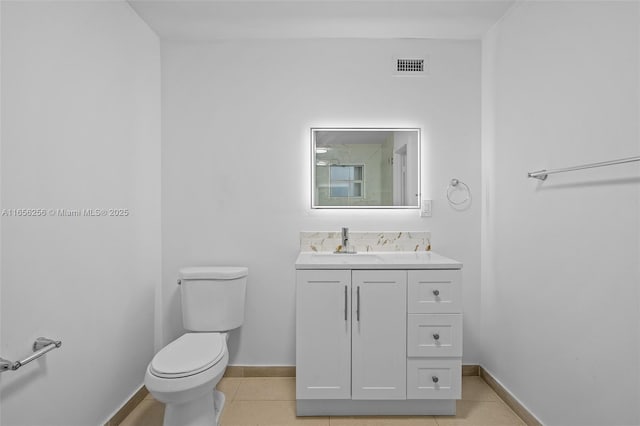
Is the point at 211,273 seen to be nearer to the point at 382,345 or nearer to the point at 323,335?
the point at 323,335

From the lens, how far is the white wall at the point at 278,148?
7.16 feet

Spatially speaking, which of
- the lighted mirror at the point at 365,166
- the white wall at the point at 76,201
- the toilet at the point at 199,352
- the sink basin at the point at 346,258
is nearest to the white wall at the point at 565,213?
the lighted mirror at the point at 365,166

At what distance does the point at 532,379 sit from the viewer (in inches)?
65.9

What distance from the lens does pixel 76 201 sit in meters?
1.44

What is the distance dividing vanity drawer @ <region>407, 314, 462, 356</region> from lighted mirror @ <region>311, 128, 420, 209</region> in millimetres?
805

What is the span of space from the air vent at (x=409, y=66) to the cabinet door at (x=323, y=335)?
58.1 inches

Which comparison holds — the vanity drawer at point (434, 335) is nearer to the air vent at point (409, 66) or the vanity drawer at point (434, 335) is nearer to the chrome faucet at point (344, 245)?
the chrome faucet at point (344, 245)

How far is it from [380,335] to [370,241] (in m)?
0.68

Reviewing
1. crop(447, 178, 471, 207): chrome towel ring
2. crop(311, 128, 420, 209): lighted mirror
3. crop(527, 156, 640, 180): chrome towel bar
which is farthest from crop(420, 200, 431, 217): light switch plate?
crop(527, 156, 640, 180): chrome towel bar

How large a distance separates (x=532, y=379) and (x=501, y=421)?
30 cm

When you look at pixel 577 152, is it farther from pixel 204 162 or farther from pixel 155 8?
pixel 155 8

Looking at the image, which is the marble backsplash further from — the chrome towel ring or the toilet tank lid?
the toilet tank lid

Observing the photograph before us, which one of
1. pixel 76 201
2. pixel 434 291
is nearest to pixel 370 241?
pixel 434 291

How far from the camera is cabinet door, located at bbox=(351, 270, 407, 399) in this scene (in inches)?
67.1
